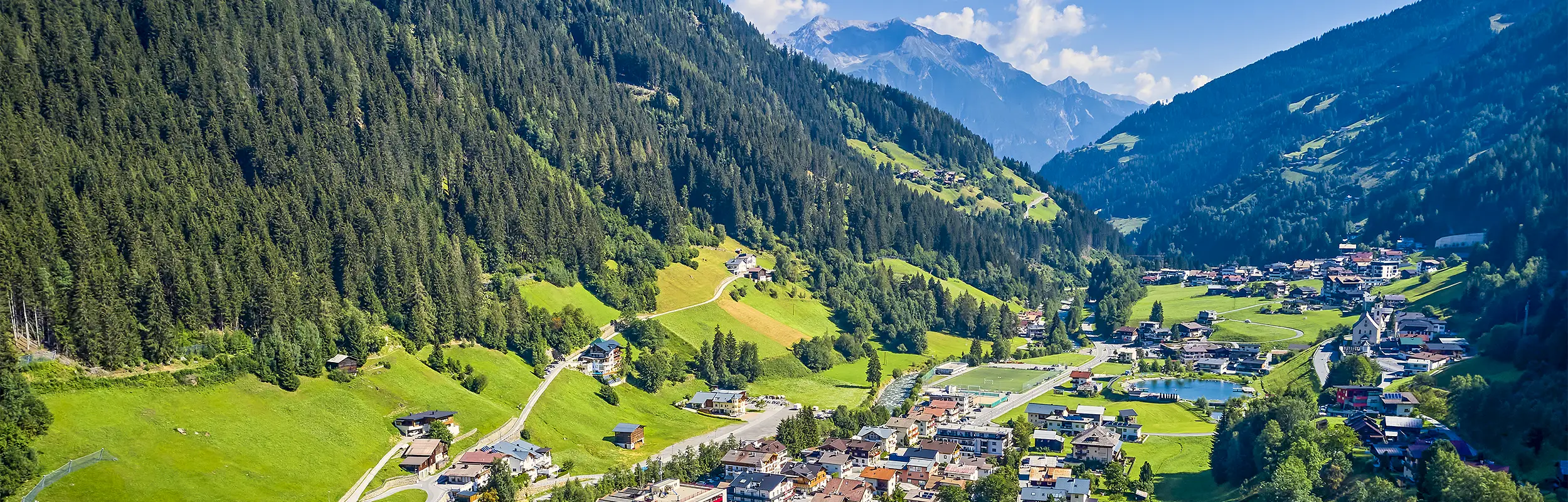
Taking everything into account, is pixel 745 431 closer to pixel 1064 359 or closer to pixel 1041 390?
pixel 1041 390

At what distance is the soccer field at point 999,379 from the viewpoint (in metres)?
139

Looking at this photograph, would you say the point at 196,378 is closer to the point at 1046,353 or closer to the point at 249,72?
the point at 249,72

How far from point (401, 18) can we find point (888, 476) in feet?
454

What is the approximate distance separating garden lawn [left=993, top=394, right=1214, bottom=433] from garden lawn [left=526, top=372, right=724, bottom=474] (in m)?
33.7

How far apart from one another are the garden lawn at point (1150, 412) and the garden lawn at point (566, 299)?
1993 inches

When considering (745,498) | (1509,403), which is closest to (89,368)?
(745,498)

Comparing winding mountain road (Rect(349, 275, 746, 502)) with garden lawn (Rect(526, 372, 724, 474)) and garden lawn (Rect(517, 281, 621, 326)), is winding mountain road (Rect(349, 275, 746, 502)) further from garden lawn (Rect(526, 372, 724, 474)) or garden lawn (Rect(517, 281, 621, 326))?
garden lawn (Rect(517, 281, 621, 326))

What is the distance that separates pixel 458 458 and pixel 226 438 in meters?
17.1

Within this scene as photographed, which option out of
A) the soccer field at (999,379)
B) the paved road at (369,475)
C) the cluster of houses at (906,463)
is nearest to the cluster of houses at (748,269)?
the soccer field at (999,379)

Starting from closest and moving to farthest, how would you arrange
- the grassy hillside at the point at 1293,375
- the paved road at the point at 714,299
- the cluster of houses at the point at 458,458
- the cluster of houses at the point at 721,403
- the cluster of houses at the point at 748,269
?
the cluster of houses at the point at 458,458 → the grassy hillside at the point at 1293,375 → the cluster of houses at the point at 721,403 → the paved road at the point at 714,299 → the cluster of houses at the point at 748,269

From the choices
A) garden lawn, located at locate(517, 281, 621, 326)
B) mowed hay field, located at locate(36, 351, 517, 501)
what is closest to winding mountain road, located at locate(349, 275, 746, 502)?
mowed hay field, located at locate(36, 351, 517, 501)

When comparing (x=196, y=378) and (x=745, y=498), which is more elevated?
(x=196, y=378)

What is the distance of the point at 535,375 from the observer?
119 metres

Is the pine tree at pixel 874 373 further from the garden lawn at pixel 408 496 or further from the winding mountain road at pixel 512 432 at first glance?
the garden lawn at pixel 408 496
